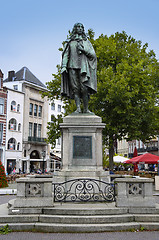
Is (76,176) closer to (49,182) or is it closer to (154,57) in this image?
(49,182)

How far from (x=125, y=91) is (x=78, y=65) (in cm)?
1269

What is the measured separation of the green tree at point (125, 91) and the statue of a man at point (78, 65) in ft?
39.4

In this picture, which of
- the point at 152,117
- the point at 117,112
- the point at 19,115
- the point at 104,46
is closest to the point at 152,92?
the point at 152,117

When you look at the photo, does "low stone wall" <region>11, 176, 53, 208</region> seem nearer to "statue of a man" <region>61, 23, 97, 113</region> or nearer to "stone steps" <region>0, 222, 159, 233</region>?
"stone steps" <region>0, 222, 159, 233</region>

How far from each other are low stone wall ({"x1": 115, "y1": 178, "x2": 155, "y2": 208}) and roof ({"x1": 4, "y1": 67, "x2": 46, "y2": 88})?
4515cm

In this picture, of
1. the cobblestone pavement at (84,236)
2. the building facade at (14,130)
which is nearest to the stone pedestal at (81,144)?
the cobblestone pavement at (84,236)

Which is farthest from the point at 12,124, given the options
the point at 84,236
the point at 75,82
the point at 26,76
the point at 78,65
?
the point at 84,236

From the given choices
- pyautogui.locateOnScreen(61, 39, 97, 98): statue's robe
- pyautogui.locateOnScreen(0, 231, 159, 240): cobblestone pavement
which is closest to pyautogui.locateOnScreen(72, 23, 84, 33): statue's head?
pyautogui.locateOnScreen(61, 39, 97, 98): statue's robe

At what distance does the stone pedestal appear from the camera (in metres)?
9.67

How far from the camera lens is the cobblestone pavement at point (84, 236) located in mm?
6039

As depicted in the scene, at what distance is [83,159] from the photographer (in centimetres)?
973

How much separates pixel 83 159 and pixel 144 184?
2.69 meters

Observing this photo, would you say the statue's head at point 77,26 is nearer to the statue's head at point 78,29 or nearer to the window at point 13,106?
the statue's head at point 78,29

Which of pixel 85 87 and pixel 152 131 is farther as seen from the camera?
pixel 152 131
